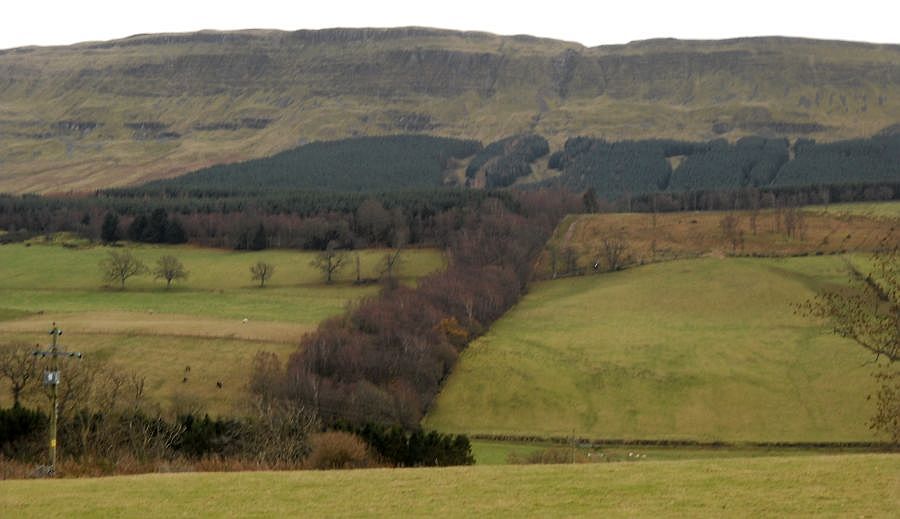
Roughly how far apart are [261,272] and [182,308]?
2206cm

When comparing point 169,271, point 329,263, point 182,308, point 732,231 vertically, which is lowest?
point 182,308

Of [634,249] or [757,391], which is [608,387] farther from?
[634,249]

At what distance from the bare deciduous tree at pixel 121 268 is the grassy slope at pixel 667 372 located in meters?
53.5

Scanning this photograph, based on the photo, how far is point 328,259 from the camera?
141m

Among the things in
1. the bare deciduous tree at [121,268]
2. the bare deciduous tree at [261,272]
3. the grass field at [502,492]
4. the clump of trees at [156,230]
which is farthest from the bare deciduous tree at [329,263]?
the grass field at [502,492]

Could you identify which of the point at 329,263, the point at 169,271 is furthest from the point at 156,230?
the point at 329,263

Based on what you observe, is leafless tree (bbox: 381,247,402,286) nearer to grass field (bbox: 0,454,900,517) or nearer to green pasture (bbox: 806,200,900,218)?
Answer: green pasture (bbox: 806,200,900,218)

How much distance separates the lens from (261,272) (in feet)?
458

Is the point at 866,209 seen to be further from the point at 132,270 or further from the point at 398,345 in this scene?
the point at 132,270

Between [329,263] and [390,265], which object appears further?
[390,265]

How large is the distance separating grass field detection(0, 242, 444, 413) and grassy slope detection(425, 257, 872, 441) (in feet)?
62.0

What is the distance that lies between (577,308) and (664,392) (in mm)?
33660

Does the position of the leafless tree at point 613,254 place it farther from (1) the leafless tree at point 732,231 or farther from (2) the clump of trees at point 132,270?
(2) the clump of trees at point 132,270

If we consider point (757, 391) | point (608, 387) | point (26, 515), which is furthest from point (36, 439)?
point (757, 391)
